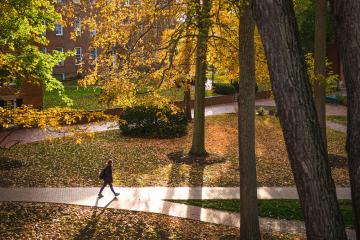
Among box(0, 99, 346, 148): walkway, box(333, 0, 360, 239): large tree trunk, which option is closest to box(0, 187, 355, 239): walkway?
box(0, 99, 346, 148): walkway

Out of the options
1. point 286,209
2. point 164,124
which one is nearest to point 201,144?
point 164,124

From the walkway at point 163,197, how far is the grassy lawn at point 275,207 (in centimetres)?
35

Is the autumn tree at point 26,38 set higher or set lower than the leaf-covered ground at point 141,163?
higher

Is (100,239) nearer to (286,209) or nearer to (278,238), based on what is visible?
(278,238)

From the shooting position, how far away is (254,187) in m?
10.5

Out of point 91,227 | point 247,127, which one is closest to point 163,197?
point 91,227

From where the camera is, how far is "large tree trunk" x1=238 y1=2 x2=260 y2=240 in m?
10.1

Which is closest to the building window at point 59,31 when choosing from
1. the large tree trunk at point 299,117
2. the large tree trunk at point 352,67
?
the large tree trunk at point 299,117

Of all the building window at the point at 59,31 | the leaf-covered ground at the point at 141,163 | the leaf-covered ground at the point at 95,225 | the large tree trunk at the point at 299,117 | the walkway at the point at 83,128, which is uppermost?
the building window at the point at 59,31

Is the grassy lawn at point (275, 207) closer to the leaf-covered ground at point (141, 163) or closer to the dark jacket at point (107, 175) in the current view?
the leaf-covered ground at point (141, 163)

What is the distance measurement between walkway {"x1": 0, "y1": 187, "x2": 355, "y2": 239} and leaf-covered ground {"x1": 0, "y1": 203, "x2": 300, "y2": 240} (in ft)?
1.60

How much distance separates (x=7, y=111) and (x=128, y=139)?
46.4 feet

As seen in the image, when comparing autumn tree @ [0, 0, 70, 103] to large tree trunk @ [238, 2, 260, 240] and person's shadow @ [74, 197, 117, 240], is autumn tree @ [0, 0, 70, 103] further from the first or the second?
large tree trunk @ [238, 2, 260, 240]

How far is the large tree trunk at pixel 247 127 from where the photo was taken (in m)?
10.1
